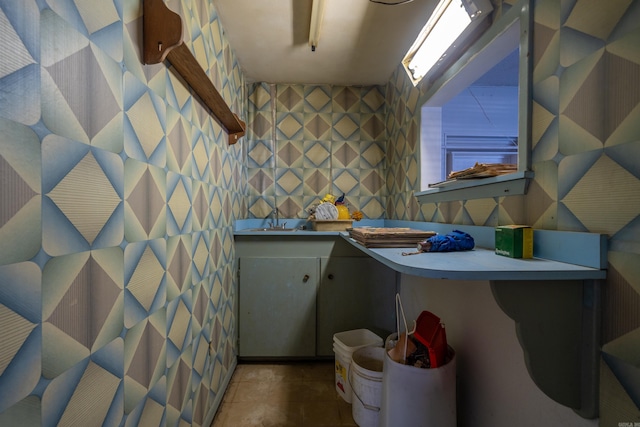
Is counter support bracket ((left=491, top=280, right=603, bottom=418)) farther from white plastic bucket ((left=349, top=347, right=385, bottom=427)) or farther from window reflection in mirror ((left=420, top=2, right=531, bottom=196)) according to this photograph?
white plastic bucket ((left=349, top=347, right=385, bottom=427))

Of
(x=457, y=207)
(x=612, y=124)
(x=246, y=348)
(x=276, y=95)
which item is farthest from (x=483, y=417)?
(x=276, y=95)

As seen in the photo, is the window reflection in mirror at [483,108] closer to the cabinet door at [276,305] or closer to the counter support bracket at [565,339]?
the counter support bracket at [565,339]

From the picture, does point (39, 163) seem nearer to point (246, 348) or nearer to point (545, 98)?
point (545, 98)

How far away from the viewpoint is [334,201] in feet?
7.80

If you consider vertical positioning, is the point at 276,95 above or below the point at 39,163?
above

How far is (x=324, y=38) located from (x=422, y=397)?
2.08 metres

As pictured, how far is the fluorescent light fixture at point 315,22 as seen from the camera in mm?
1463

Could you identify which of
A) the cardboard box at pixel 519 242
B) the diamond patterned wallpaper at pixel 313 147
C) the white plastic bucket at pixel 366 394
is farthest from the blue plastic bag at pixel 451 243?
the diamond patterned wallpaper at pixel 313 147

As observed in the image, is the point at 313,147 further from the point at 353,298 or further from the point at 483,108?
the point at 483,108

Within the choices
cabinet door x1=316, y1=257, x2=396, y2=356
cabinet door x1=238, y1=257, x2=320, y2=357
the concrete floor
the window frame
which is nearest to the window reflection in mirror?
the window frame

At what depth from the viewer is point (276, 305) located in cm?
211

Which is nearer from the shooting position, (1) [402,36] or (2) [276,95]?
(1) [402,36]

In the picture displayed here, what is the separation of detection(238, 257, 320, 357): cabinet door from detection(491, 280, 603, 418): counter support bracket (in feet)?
4.92

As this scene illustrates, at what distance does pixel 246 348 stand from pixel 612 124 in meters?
2.26
